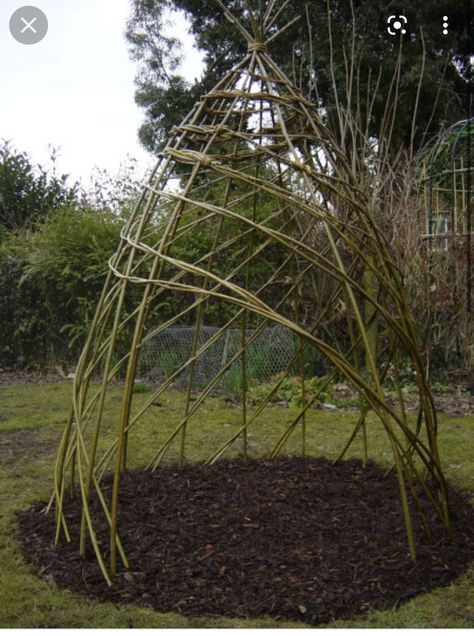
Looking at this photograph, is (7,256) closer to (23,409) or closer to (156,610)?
(23,409)

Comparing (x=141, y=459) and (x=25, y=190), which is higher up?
(x=25, y=190)

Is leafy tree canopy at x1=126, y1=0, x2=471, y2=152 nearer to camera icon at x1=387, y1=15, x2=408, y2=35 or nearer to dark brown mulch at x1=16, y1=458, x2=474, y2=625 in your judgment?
camera icon at x1=387, y1=15, x2=408, y2=35

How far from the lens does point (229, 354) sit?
6465 mm

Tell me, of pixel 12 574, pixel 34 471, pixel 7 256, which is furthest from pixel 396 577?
pixel 7 256

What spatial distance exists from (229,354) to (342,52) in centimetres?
588

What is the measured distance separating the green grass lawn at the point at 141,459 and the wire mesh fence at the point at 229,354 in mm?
410

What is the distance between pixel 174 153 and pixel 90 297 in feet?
17.2

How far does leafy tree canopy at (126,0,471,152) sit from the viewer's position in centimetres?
975

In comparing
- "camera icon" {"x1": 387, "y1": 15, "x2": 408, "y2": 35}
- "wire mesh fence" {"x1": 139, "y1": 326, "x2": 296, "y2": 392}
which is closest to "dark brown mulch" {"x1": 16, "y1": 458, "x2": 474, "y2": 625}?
"camera icon" {"x1": 387, "y1": 15, "x2": 408, "y2": 35}

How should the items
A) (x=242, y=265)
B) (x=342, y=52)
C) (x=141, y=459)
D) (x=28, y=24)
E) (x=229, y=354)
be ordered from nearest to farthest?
1. (x=28, y=24)
2. (x=242, y=265)
3. (x=141, y=459)
4. (x=229, y=354)
5. (x=342, y=52)

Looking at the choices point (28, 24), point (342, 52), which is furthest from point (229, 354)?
point (342, 52)

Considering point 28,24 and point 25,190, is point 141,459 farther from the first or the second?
point 25,190

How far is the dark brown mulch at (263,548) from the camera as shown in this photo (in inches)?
89.7

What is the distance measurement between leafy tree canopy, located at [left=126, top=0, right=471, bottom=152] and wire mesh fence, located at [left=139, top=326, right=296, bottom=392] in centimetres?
340
